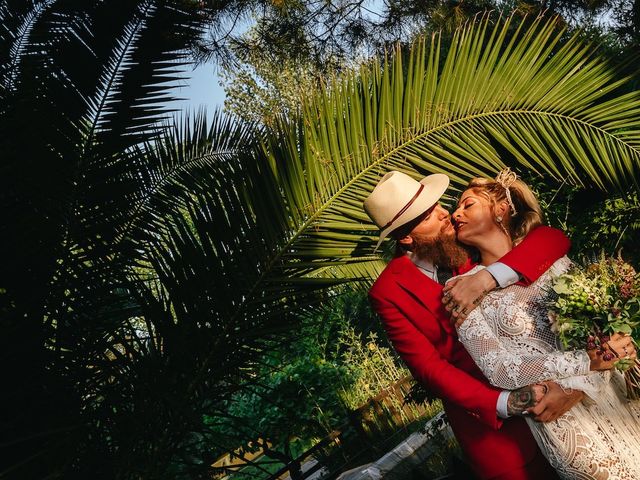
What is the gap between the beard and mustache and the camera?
2422 mm

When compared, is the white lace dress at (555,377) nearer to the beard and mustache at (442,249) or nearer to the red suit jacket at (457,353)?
the red suit jacket at (457,353)

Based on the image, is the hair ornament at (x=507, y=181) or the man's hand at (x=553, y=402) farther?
the hair ornament at (x=507, y=181)

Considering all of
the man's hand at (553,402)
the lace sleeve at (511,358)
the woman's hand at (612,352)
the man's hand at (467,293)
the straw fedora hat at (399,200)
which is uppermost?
the straw fedora hat at (399,200)

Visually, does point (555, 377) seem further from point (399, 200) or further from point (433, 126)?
point (433, 126)

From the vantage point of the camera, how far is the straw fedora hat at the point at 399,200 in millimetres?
2342

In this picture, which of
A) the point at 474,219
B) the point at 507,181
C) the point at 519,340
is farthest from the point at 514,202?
the point at 519,340

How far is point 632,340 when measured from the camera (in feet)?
6.49

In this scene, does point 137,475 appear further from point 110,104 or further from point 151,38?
point 151,38

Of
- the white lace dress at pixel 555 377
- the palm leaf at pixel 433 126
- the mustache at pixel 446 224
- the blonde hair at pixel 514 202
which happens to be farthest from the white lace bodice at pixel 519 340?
the palm leaf at pixel 433 126

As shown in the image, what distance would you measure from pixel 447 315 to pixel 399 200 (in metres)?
0.50

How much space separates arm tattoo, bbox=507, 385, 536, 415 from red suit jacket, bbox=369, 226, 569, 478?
0.06 metres

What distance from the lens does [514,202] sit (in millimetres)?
2439

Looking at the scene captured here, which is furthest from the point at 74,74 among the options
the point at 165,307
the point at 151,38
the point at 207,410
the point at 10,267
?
the point at 207,410

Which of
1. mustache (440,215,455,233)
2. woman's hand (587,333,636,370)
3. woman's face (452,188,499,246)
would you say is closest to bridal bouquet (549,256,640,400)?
woman's hand (587,333,636,370)
